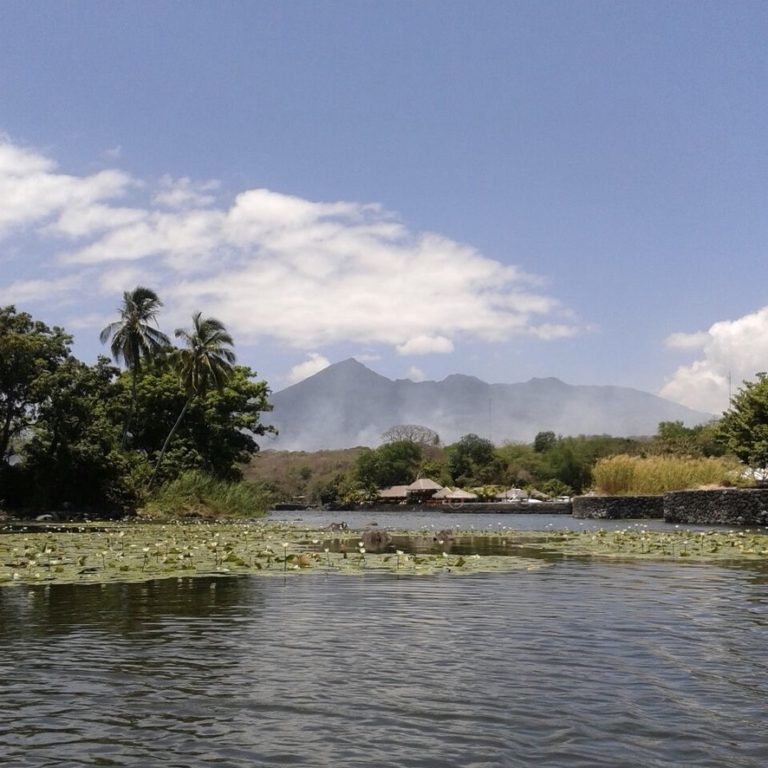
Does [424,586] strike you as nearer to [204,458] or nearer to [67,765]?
[67,765]

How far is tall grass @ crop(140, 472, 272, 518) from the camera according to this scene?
2160 inches

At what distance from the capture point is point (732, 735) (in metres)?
6.04

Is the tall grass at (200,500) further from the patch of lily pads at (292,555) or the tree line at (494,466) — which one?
the tree line at (494,466)

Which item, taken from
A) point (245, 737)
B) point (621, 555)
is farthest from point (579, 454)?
point (245, 737)

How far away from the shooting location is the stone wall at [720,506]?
42.2m

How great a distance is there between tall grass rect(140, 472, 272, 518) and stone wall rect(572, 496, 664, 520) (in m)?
24.0

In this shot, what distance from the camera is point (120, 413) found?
215 feet

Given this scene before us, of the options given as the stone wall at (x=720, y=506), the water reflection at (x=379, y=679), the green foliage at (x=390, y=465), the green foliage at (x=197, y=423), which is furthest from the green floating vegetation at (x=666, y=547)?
the green foliage at (x=390, y=465)

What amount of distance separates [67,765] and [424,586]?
963 centimetres

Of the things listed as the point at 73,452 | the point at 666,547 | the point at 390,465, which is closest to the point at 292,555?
the point at 666,547

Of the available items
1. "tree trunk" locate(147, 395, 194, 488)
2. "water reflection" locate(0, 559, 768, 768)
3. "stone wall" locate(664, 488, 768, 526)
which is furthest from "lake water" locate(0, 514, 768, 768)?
"tree trunk" locate(147, 395, 194, 488)

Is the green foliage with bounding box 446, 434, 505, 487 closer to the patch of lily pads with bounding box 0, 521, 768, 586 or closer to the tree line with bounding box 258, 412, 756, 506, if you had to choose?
the tree line with bounding box 258, 412, 756, 506

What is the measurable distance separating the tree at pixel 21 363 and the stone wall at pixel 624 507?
120 ft

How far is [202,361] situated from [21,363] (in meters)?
15.9
